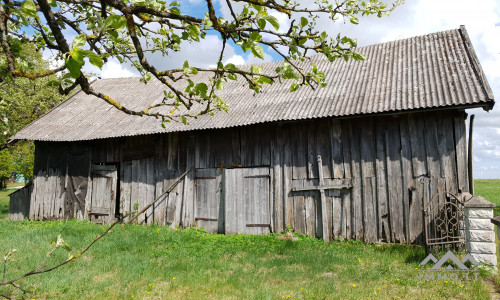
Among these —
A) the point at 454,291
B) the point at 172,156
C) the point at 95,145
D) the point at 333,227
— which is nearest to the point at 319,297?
the point at 454,291

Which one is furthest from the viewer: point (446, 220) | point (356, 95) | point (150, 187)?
point (150, 187)

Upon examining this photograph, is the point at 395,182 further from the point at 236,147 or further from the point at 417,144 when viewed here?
the point at 236,147

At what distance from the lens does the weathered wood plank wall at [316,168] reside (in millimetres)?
8508

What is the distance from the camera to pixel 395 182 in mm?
8766

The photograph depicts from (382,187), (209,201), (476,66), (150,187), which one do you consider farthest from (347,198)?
(150,187)

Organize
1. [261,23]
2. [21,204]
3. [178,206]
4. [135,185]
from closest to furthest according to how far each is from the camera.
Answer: [261,23] → [178,206] → [135,185] → [21,204]

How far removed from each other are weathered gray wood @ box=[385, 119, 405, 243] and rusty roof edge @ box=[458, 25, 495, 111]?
2.01 metres

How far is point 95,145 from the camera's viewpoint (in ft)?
43.0

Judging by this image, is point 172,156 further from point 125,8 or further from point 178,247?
point 125,8

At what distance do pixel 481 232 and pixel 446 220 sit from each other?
5.35 feet

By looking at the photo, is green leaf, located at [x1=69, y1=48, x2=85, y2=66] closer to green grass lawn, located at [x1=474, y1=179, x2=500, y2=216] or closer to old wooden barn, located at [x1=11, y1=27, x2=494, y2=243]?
old wooden barn, located at [x1=11, y1=27, x2=494, y2=243]

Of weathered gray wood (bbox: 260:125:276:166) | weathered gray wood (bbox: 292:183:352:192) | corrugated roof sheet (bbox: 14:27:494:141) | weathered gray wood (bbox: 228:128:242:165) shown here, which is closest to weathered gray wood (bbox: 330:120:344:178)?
weathered gray wood (bbox: 292:183:352:192)

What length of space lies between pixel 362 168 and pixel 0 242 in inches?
380

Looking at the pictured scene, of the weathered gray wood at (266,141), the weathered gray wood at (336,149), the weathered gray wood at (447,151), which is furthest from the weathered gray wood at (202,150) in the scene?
the weathered gray wood at (447,151)
